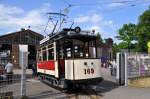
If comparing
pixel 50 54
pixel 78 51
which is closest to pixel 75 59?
pixel 78 51

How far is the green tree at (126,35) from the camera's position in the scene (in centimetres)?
10025

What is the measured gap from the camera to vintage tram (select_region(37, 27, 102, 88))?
17.8 m

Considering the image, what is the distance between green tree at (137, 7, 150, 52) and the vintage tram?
191 ft

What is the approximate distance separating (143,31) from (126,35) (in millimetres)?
25563

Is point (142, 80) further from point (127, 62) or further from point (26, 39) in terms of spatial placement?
point (26, 39)

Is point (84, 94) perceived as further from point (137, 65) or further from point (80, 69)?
point (137, 65)

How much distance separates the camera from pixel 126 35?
102 m

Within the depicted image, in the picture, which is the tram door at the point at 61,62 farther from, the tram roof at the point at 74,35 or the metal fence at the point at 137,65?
the metal fence at the point at 137,65

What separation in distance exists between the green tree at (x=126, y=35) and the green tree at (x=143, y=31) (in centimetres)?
1896

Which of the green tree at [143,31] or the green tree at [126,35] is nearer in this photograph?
the green tree at [143,31]

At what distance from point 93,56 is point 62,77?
198 cm

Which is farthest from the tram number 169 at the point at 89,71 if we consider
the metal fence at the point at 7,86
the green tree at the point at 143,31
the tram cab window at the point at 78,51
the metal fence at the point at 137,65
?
the green tree at the point at 143,31

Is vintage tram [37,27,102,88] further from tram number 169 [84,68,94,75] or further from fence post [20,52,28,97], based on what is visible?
fence post [20,52,28,97]

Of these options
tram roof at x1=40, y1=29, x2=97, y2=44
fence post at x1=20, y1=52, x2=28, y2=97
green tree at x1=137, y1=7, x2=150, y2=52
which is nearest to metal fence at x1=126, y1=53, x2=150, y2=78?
tram roof at x1=40, y1=29, x2=97, y2=44
